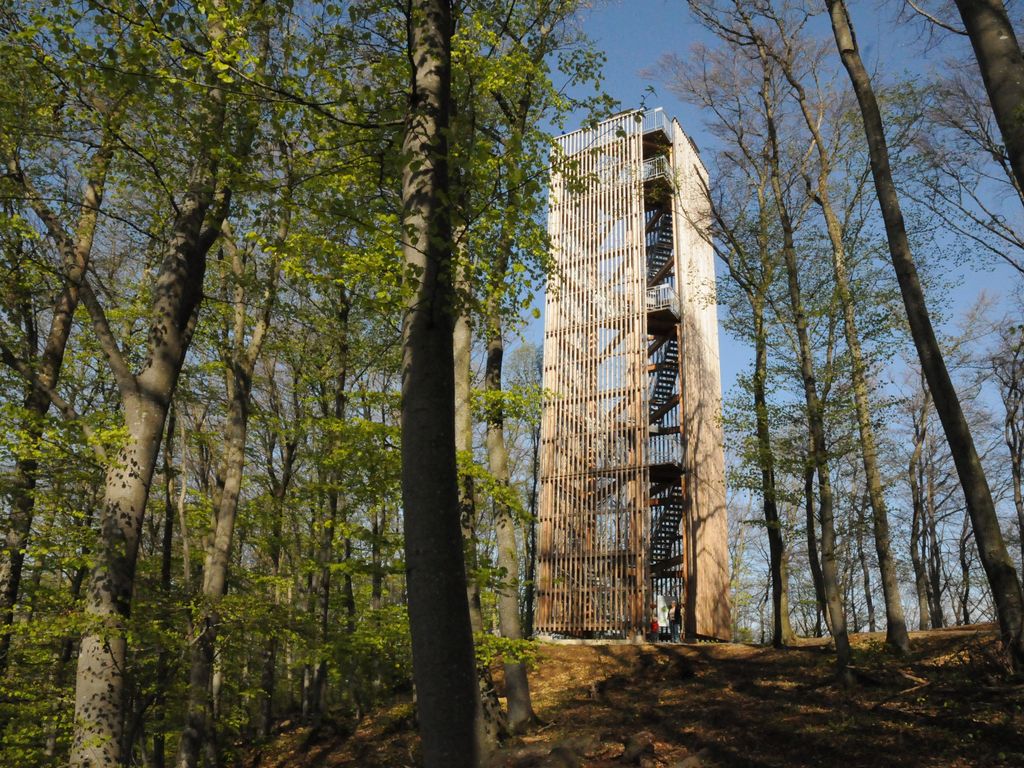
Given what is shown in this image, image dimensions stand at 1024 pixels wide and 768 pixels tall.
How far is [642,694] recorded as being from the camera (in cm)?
1232

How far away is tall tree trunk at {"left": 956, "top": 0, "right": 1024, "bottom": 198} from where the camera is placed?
4672mm

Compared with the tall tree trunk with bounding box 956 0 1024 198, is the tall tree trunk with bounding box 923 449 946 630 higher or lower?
lower

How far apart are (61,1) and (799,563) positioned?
3340 centimetres

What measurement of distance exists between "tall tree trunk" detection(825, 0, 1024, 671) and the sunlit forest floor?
1.01 m

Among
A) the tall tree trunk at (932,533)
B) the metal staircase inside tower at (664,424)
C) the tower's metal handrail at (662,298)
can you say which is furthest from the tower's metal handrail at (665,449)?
the tall tree trunk at (932,533)

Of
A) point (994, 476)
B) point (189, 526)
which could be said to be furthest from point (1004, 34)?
point (994, 476)

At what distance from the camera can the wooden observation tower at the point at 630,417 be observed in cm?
1891

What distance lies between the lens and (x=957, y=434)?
666 centimetres

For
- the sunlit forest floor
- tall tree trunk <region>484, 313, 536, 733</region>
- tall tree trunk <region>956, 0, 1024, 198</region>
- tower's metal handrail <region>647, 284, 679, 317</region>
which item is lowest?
the sunlit forest floor

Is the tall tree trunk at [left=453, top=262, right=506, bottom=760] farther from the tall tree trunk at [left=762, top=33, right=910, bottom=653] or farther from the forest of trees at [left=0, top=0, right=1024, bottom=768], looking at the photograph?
the tall tree trunk at [left=762, top=33, right=910, bottom=653]

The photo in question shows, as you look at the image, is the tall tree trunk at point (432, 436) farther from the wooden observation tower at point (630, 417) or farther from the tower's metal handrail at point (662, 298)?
the tower's metal handrail at point (662, 298)

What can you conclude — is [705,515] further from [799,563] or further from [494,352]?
[799,563]

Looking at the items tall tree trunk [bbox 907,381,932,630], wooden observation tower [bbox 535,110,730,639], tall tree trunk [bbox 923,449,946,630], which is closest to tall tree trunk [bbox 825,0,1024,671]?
wooden observation tower [bbox 535,110,730,639]

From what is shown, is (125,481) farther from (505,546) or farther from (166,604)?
(505,546)
